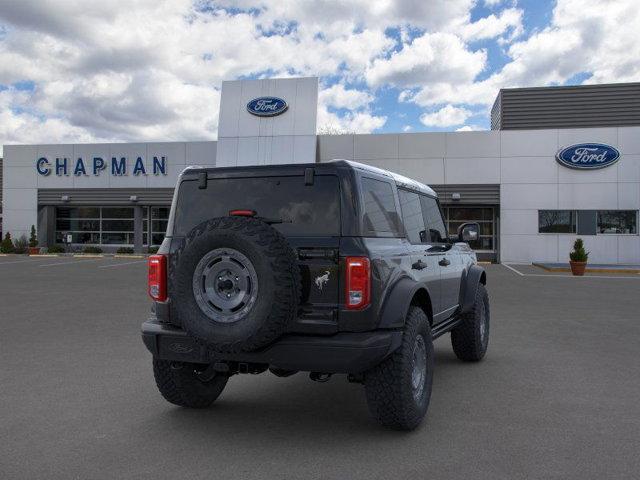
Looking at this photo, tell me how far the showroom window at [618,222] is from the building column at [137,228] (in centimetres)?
2361

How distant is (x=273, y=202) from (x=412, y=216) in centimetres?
154

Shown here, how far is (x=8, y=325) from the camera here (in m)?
9.33

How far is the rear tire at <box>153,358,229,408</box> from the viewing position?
477 cm

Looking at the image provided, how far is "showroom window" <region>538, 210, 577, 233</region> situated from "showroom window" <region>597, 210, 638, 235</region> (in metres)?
1.17

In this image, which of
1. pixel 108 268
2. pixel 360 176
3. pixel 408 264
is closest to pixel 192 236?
pixel 360 176

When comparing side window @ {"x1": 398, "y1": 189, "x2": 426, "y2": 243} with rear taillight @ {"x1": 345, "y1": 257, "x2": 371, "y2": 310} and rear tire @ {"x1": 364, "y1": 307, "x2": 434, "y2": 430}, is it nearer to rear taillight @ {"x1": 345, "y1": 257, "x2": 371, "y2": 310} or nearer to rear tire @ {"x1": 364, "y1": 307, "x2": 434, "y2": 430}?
rear tire @ {"x1": 364, "y1": 307, "x2": 434, "y2": 430}

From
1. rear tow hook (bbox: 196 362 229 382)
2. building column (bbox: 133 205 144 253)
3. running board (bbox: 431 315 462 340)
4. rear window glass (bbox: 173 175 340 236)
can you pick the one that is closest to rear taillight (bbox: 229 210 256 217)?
rear window glass (bbox: 173 175 340 236)

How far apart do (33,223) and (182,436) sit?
3390 centimetres

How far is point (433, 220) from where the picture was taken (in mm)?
6273

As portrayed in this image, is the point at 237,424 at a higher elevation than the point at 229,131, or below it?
below

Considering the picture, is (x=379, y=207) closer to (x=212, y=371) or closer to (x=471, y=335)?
(x=212, y=371)

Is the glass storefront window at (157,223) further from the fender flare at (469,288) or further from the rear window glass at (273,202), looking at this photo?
the rear window glass at (273,202)

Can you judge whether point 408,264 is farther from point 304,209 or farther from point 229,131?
point 229,131

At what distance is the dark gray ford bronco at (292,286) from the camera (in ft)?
12.9
